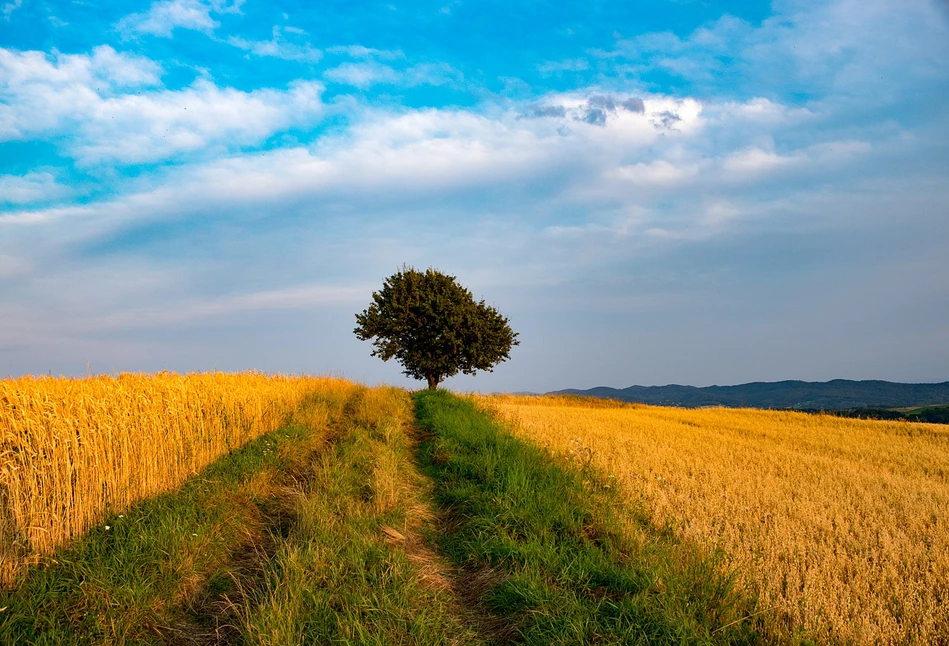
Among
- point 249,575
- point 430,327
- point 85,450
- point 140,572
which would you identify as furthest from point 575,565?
point 430,327

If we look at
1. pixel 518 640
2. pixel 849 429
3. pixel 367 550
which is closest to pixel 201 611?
pixel 367 550

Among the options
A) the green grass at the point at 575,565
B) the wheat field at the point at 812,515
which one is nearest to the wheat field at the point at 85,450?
the green grass at the point at 575,565

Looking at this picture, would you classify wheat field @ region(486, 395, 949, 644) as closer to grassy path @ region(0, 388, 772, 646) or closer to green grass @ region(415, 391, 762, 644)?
green grass @ region(415, 391, 762, 644)

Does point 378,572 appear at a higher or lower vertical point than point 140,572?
higher

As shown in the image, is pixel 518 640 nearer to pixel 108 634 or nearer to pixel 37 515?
pixel 108 634

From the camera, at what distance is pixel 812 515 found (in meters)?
9.09

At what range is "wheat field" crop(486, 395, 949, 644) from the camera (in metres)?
5.59

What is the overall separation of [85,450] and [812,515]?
10997 millimetres

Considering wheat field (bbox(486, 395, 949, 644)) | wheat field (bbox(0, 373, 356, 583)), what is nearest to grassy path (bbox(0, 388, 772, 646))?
wheat field (bbox(0, 373, 356, 583))

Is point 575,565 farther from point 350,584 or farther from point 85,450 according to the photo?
point 85,450

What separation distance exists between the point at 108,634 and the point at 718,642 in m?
5.40

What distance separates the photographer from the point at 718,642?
470cm

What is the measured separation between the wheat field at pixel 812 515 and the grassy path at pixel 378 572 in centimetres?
87

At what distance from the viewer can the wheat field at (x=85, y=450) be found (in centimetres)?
636
